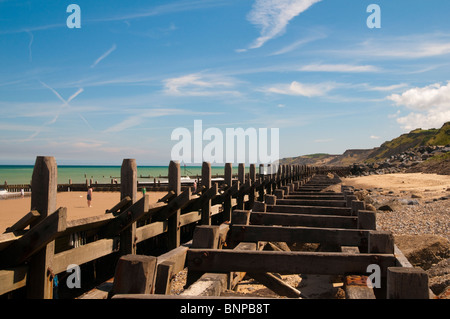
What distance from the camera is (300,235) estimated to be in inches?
223

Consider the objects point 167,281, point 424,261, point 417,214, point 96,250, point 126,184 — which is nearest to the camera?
point 167,281

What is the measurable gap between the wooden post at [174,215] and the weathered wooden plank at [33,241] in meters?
3.72

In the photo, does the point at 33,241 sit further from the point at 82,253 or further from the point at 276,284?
the point at 276,284

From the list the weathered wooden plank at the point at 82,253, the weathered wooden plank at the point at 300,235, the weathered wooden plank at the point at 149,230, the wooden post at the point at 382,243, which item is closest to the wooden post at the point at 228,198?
the weathered wooden plank at the point at 149,230

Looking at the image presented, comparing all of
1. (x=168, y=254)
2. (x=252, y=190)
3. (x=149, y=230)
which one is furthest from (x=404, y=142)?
(x=168, y=254)

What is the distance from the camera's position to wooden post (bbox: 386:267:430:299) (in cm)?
260

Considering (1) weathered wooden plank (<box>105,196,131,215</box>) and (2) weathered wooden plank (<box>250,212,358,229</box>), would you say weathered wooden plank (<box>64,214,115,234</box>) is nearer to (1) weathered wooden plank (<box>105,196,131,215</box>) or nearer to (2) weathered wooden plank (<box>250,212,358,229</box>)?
(1) weathered wooden plank (<box>105,196,131,215</box>)

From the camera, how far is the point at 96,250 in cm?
508

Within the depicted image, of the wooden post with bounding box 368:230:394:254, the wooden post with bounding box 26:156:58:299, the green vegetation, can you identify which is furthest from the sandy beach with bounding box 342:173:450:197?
the green vegetation

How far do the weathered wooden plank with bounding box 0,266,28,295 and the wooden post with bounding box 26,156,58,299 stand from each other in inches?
2.9
